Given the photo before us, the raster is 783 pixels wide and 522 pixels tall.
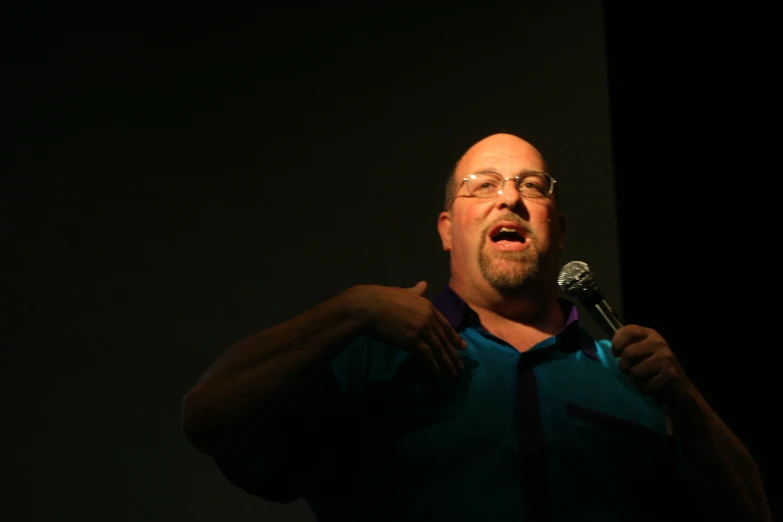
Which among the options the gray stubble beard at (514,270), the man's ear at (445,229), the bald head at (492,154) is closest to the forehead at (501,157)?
the bald head at (492,154)

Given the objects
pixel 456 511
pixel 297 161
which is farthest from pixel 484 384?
pixel 297 161

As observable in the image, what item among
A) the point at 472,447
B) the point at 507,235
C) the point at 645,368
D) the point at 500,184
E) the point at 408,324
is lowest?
the point at 472,447

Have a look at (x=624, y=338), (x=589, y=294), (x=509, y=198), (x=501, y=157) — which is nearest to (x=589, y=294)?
(x=589, y=294)

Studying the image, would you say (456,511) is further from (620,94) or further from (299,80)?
(620,94)

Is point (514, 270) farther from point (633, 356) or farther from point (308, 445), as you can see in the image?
point (308, 445)

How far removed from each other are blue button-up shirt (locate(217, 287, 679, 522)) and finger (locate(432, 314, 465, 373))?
0.04 metres

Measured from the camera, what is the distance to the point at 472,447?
1.41 meters

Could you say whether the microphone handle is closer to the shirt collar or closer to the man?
the man

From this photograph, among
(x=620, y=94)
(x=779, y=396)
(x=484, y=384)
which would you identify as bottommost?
(x=779, y=396)

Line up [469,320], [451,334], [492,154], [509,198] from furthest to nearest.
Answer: [492,154] < [509,198] < [469,320] < [451,334]

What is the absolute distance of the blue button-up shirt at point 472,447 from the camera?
137 centimetres

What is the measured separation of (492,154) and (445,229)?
0.70 ft

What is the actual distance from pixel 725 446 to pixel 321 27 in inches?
59.0

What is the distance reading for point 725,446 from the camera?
4.98 feet
